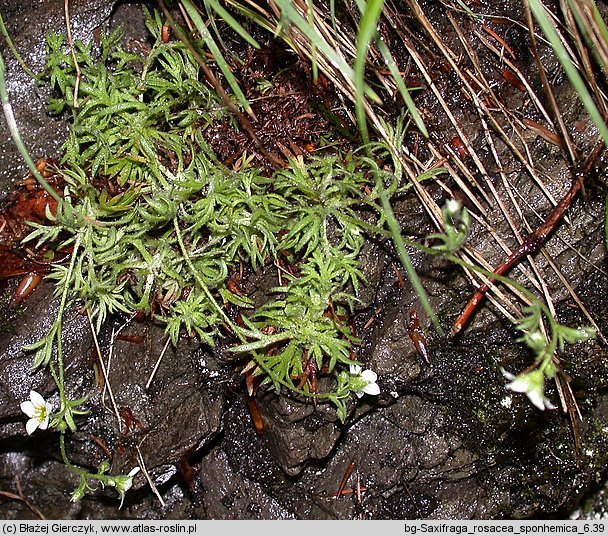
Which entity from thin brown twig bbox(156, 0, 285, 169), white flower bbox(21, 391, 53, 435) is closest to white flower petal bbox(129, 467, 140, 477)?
white flower bbox(21, 391, 53, 435)

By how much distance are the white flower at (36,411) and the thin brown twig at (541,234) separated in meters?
2.09

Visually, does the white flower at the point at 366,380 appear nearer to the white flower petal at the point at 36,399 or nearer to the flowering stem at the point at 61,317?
the flowering stem at the point at 61,317

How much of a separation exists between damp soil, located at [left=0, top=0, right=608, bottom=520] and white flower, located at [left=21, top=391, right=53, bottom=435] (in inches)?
7.1

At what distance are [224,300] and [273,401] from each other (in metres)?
0.62

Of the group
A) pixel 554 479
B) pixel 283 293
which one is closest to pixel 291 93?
pixel 283 293

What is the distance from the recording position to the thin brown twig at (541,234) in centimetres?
283

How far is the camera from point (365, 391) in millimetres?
2891

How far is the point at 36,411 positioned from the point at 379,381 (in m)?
1.73

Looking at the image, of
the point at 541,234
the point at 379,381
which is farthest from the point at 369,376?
the point at 541,234

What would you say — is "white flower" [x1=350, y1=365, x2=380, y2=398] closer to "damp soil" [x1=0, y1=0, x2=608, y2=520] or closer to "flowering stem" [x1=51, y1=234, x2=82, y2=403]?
"damp soil" [x1=0, y1=0, x2=608, y2=520]

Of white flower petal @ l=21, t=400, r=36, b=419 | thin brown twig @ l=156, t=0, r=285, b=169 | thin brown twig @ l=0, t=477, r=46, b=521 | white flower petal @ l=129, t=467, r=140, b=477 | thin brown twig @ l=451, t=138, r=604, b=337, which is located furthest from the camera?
thin brown twig @ l=0, t=477, r=46, b=521

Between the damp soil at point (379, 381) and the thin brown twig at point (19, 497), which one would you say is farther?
the thin brown twig at point (19, 497)

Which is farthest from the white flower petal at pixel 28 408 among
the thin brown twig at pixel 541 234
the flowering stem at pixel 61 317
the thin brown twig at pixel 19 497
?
the thin brown twig at pixel 541 234

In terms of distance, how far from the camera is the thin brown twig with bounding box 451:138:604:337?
283 cm
